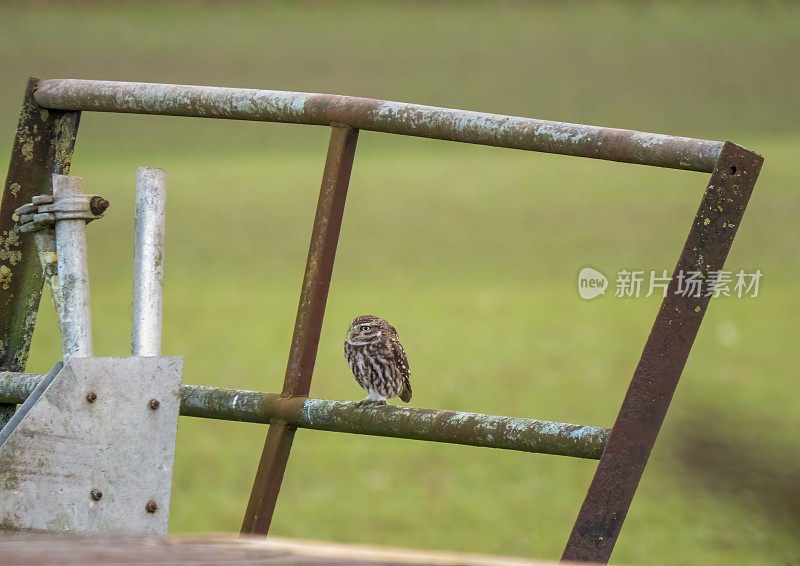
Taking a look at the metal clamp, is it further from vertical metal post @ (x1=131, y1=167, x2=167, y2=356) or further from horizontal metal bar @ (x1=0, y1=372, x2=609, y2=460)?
horizontal metal bar @ (x1=0, y1=372, x2=609, y2=460)

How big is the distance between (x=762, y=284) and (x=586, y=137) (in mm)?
7850

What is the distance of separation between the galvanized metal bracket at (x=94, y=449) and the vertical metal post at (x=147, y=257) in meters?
0.10

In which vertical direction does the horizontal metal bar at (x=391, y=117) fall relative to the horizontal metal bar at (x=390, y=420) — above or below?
above

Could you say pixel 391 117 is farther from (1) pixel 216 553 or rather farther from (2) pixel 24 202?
(1) pixel 216 553

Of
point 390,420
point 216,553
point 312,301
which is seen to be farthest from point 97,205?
point 216,553

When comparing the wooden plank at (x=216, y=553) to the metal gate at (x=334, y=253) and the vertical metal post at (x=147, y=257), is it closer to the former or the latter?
the metal gate at (x=334, y=253)

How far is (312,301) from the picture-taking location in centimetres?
138

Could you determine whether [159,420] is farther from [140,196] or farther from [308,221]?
[308,221]

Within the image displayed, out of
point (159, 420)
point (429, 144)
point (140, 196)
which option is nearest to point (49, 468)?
point (159, 420)

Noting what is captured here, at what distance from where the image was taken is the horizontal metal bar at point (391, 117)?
1.15 meters

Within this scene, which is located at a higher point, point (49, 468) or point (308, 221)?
point (308, 221)

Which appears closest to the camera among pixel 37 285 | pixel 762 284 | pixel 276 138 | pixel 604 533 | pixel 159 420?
pixel 604 533

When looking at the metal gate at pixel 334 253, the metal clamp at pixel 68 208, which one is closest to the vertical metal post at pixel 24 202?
the metal gate at pixel 334 253

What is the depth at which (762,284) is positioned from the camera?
8.58m
